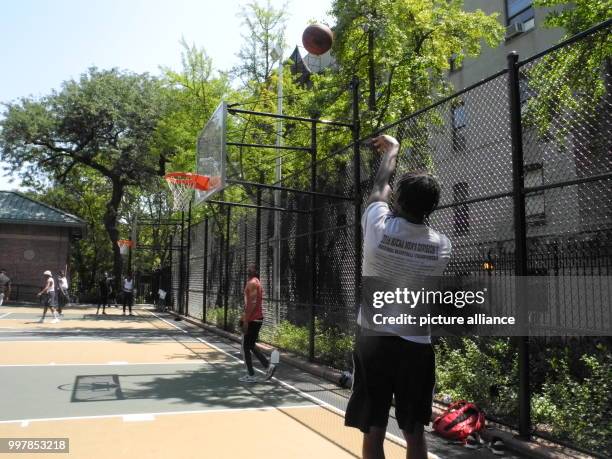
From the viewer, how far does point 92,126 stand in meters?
32.3

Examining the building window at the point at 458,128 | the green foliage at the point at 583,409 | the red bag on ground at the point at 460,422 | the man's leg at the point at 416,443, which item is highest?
the building window at the point at 458,128

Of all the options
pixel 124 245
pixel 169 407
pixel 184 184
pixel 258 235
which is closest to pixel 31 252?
pixel 124 245

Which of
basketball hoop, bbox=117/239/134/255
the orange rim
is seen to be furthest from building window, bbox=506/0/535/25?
basketball hoop, bbox=117/239/134/255

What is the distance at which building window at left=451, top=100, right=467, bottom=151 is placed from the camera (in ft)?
23.3

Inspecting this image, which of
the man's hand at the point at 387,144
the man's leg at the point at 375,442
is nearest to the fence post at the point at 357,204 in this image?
the man's hand at the point at 387,144

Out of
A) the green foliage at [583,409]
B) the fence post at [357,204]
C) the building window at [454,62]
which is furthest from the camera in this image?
the building window at [454,62]

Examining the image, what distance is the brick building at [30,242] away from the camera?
32750 millimetres

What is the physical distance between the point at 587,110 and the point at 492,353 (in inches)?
141

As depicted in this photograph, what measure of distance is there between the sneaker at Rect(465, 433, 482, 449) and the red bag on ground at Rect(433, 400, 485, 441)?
0.11 feet

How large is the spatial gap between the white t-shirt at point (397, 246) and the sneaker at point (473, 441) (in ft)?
10.0

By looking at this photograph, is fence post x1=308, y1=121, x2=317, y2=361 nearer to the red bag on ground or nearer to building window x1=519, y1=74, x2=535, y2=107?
the red bag on ground

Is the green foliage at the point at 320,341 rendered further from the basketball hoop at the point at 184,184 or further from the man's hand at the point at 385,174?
the man's hand at the point at 385,174

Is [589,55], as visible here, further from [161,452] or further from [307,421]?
[161,452]

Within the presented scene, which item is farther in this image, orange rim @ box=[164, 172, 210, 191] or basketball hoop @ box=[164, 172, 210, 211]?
basketball hoop @ box=[164, 172, 210, 211]
